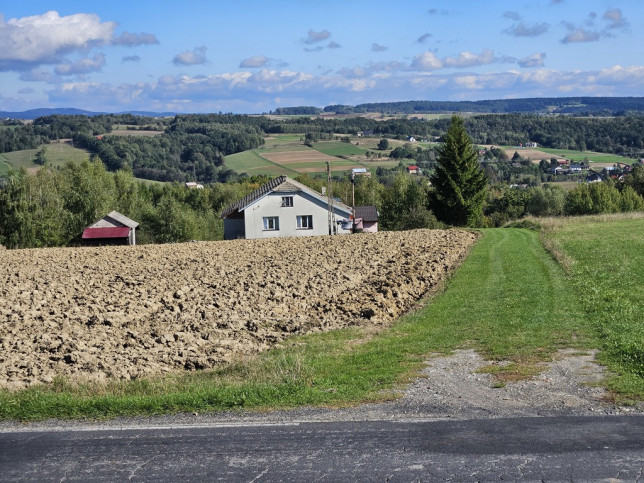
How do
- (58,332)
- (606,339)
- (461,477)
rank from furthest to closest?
(58,332)
(606,339)
(461,477)

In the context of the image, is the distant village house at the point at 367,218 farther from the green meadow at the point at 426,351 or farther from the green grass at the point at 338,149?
the green grass at the point at 338,149

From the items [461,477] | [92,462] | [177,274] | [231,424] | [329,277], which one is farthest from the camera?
[177,274]

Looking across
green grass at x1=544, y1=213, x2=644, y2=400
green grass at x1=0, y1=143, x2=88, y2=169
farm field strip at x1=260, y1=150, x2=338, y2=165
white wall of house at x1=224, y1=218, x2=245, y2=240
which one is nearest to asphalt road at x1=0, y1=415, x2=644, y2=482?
green grass at x1=544, y1=213, x2=644, y2=400

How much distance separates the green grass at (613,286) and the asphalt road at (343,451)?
92.5 inches

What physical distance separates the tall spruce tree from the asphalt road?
53.2 metres

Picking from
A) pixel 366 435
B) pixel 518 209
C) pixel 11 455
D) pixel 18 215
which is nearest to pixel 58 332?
pixel 11 455

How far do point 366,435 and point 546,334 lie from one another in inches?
293

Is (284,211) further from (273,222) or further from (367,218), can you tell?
(367,218)

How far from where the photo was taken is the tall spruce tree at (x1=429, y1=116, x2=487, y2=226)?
6159cm

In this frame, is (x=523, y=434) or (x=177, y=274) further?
(x=177, y=274)

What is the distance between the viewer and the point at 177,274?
93.2ft

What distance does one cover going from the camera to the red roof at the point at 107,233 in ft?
181

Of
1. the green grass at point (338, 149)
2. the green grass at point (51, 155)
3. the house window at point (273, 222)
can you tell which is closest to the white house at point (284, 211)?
the house window at point (273, 222)

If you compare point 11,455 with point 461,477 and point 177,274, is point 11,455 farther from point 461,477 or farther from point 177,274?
point 177,274
